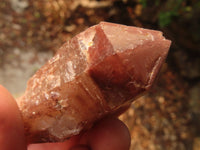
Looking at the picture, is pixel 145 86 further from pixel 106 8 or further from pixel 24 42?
pixel 24 42

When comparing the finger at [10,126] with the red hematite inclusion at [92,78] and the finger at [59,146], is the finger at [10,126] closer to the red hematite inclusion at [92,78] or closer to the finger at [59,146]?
the red hematite inclusion at [92,78]

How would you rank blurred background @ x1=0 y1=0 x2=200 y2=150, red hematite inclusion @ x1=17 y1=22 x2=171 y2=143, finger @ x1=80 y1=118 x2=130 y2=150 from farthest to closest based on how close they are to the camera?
blurred background @ x1=0 y1=0 x2=200 y2=150 < finger @ x1=80 y1=118 x2=130 y2=150 < red hematite inclusion @ x1=17 y1=22 x2=171 y2=143

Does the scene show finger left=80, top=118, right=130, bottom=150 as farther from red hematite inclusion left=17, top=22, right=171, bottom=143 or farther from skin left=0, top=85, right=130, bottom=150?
red hematite inclusion left=17, top=22, right=171, bottom=143

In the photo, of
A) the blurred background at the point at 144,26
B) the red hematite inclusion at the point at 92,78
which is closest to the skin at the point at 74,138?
the red hematite inclusion at the point at 92,78

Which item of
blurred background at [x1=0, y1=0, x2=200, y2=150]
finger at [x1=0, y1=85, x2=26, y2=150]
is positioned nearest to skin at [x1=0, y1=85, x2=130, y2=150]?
finger at [x1=0, y1=85, x2=26, y2=150]

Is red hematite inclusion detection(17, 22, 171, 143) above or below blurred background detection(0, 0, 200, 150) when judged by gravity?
above

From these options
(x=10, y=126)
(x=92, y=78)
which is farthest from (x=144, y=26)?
(x=10, y=126)

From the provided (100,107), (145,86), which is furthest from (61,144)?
(145,86)
